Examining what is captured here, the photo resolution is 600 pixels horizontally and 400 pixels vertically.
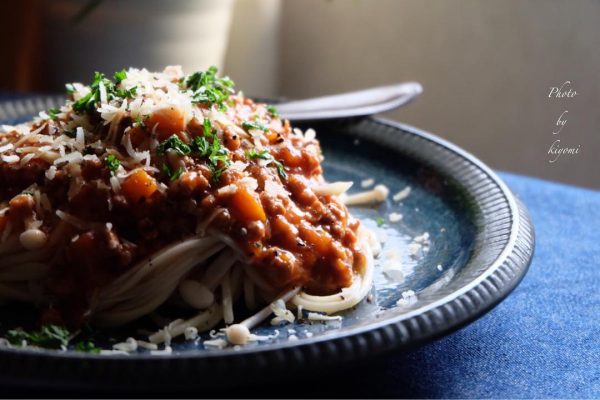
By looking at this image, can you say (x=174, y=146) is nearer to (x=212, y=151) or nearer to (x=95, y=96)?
(x=212, y=151)

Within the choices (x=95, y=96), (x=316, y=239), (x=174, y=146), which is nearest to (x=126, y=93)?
(x=95, y=96)

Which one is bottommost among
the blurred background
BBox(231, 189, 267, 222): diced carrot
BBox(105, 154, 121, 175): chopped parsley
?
the blurred background

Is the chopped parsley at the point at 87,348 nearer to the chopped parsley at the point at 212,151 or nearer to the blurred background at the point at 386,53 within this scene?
the chopped parsley at the point at 212,151

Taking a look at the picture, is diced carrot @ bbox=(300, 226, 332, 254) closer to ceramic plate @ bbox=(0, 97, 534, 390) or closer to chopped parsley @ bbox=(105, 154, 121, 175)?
ceramic plate @ bbox=(0, 97, 534, 390)

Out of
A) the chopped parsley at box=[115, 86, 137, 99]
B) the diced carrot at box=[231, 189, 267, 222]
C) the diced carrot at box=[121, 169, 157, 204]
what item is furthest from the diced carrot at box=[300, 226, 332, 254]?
the chopped parsley at box=[115, 86, 137, 99]

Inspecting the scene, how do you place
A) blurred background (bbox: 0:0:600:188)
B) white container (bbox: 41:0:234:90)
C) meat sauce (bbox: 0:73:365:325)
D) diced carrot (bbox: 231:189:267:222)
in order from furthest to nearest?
1. blurred background (bbox: 0:0:600:188)
2. white container (bbox: 41:0:234:90)
3. diced carrot (bbox: 231:189:267:222)
4. meat sauce (bbox: 0:73:365:325)

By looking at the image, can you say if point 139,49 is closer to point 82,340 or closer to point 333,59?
point 333,59

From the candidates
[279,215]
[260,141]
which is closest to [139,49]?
[260,141]

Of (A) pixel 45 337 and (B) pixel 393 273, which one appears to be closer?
(A) pixel 45 337
